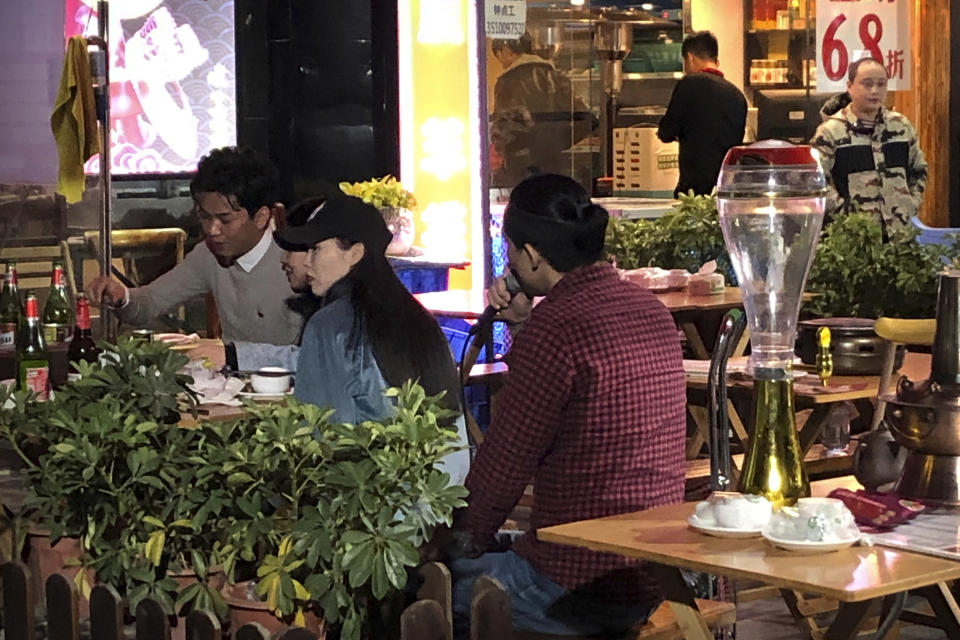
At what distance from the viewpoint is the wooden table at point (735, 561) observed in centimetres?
270

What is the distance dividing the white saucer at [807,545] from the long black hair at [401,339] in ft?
4.83

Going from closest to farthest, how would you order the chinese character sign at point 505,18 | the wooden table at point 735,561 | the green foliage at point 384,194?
the wooden table at point 735,561 → the green foliage at point 384,194 → the chinese character sign at point 505,18

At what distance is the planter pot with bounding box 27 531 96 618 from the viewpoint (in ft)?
11.2

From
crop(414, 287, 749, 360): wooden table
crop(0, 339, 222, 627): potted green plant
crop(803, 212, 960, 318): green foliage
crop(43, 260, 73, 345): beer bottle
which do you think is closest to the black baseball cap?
crop(0, 339, 222, 627): potted green plant

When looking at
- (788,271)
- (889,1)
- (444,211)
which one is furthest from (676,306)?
(889,1)

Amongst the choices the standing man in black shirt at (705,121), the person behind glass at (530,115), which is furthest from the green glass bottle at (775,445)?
the standing man in black shirt at (705,121)

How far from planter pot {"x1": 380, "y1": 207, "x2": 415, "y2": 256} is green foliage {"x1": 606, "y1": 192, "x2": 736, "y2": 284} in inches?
39.6

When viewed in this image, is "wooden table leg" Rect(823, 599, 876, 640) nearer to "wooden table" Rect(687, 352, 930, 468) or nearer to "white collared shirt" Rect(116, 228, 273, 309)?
"wooden table" Rect(687, 352, 930, 468)

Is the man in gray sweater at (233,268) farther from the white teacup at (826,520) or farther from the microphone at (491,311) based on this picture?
the white teacup at (826,520)

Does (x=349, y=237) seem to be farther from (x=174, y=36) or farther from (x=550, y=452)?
(x=174, y=36)

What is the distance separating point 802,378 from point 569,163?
4450 mm

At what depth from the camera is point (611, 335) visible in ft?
12.2

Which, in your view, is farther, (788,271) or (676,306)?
(676,306)

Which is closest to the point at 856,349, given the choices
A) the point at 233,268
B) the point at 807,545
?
the point at 233,268
